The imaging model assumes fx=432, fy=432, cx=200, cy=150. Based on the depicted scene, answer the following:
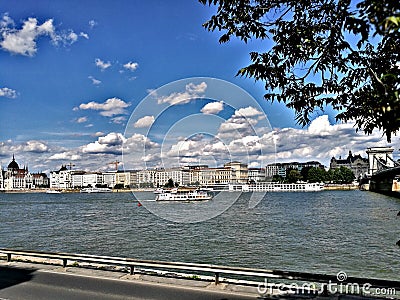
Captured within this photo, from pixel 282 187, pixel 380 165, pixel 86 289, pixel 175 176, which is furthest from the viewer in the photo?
pixel 282 187

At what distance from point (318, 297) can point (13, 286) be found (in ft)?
23.2

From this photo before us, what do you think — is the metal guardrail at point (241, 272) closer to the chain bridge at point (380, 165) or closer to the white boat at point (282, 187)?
the chain bridge at point (380, 165)

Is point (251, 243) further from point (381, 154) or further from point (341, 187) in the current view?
point (341, 187)

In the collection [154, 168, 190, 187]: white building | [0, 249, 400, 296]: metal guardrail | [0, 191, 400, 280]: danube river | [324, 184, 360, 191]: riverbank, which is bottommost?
[0, 191, 400, 280]: danube river

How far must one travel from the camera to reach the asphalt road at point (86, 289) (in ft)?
30.4

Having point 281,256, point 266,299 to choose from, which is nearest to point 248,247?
point 281,256

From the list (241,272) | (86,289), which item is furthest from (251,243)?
(86,289)

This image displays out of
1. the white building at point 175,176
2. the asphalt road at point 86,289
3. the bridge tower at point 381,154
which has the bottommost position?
the asphalt road at point 86,289

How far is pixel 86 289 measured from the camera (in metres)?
9.95

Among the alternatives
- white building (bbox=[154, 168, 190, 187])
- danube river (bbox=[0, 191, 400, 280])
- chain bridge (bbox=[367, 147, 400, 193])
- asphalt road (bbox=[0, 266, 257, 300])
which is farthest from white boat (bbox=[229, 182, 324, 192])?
asphalt road (bbox=[0, 266, 257, 300])

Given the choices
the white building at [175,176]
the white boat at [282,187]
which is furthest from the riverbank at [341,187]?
the white building at [175,176]

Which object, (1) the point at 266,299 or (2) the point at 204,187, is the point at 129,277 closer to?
(1) the point at 266,299

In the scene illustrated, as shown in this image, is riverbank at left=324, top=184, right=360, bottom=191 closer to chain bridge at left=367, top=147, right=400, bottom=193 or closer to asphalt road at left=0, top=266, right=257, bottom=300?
chain bridge at left=367, top=147, right=400, bottom=193

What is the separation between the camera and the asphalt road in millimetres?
9266
